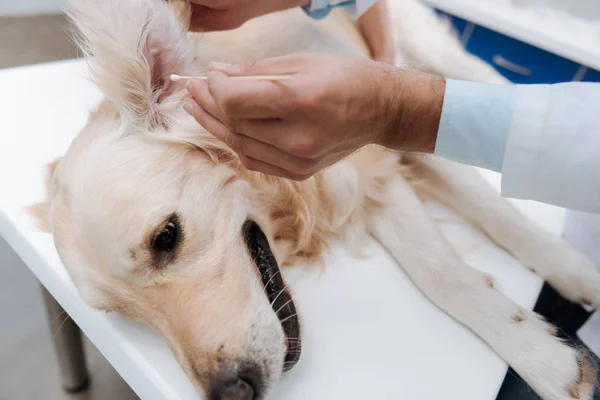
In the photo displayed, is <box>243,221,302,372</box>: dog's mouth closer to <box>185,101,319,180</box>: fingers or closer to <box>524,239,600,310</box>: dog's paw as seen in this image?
<box>185,101,319,180</box>: fingers

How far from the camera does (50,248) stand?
104 centimetres

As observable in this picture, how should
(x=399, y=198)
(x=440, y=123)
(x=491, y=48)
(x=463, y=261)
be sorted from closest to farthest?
(x=440, y=123) < (x=463, y=261) < (x=399, y=198) < (x=491, y=48)

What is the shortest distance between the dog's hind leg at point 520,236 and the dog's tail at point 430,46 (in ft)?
1.53

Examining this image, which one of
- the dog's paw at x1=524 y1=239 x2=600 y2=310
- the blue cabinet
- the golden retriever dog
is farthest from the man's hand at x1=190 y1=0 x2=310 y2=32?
the blue cabinet

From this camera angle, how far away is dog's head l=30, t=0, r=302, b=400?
84 centimetres

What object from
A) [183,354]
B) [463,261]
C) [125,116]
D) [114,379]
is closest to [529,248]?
[463,261]

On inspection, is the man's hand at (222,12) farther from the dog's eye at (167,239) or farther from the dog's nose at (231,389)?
the dog's nose at (231,389)

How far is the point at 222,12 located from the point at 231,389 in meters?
0.82

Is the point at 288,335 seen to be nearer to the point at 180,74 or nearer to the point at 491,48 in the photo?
the point at 180,74

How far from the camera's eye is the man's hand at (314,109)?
71cm

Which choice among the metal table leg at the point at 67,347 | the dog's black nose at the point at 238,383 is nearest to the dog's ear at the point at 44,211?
the metal table leg at the point at 67,347

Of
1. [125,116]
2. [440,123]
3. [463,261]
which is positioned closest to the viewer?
[440,123]

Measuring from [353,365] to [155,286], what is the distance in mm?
384

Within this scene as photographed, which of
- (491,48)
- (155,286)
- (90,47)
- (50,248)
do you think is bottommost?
(50,248)
